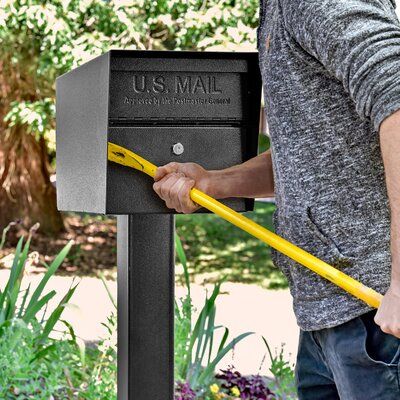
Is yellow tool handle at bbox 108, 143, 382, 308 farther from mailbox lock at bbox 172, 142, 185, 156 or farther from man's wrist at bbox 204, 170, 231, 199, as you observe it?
mailbox lock at bbox 172, 142, 185, 156

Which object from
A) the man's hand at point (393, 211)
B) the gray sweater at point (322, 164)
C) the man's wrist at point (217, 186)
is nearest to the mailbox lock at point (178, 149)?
the man's wrist at point (217, 186)

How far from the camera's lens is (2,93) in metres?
9.77

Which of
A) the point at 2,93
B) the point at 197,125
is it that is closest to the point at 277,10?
the point at 197,125

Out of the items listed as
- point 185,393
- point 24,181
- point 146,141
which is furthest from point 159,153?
point 24,181

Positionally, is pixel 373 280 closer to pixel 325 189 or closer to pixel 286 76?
pixel 325 189

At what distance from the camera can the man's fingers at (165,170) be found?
92.0 inches

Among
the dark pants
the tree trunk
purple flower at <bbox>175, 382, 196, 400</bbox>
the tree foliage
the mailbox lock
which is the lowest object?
purple flower at <bbox>175, 382, 196, 400</bbox>

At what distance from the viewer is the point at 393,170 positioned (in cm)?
161

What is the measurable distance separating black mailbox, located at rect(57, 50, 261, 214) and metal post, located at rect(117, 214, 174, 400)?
221 millimetres

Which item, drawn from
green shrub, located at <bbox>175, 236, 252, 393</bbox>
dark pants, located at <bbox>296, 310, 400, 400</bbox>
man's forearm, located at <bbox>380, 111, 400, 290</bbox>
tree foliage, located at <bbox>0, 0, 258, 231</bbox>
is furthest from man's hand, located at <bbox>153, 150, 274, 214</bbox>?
tree foliage, located at <bbox>0, 0, 258, 231</bbox>

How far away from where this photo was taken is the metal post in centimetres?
272

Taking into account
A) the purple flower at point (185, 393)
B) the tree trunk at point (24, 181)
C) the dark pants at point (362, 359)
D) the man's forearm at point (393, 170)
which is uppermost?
the tree trunk at point (24, 181)

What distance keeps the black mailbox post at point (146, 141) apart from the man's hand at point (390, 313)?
904 millimetres

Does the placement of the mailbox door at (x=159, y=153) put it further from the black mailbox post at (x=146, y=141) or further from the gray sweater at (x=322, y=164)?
the gray sweater at (x=322, y=164)
